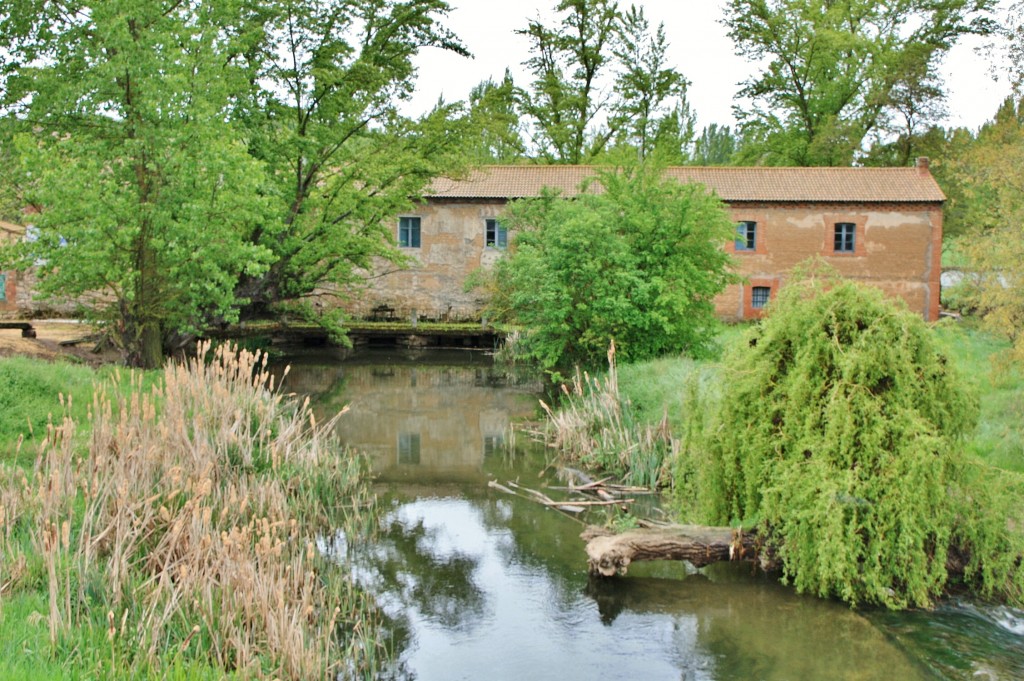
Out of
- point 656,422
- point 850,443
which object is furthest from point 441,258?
point 850,443

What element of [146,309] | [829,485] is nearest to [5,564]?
[829,485]

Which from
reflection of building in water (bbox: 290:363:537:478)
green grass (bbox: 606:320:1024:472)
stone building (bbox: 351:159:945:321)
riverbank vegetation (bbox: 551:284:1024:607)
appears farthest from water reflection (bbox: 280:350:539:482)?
stone building (bbox: 351:159:945:321)

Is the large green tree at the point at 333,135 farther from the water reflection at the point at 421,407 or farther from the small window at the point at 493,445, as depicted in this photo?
the small window at the point at 493,445

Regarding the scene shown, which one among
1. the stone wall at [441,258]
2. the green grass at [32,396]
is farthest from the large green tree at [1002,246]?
the stone wall at [441,258]

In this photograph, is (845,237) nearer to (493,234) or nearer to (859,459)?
(493,234)

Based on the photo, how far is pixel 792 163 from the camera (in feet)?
129

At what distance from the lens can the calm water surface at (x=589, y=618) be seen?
21.6 ft

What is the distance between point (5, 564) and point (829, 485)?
602 centimetres

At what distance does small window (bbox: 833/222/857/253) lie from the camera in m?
31.3

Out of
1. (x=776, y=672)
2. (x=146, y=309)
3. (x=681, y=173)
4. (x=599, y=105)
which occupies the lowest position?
(x=776, y=672)

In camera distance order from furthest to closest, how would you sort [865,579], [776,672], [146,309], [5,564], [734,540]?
[146,309] → [734,540] → [865,579] → [776,672] → [5,564]

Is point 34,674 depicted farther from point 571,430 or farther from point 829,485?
point 571,430

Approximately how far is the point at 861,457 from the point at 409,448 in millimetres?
8223

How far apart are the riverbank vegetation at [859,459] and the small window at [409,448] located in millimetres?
5902
